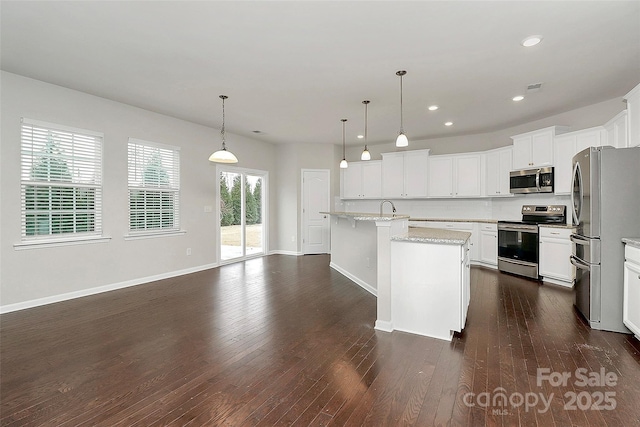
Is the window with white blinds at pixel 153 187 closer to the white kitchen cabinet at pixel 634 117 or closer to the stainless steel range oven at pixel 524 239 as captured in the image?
the stainless steel range oven at pixel 524 239

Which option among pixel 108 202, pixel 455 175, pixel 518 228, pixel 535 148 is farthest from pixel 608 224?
pixel 108 202

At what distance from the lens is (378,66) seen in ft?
11.5

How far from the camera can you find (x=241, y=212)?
7.26 m

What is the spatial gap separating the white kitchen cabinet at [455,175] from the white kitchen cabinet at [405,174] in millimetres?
179

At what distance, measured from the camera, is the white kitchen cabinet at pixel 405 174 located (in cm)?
720

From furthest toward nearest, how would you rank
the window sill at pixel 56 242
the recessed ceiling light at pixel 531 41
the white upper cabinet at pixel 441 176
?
→ the white upper cabinet at pixel 441 176
the window sill at pixel 56 242
the recessed ceiling light at pixel 531 41

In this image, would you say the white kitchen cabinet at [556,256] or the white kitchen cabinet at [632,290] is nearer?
the white kitchen cabinet at [632,290]

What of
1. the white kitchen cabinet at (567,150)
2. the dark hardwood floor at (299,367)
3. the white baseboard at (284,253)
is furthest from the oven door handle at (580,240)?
the white baseboard at (284,253)

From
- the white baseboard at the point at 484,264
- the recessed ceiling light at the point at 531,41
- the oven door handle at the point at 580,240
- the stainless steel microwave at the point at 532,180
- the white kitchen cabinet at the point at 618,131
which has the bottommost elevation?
the white baseboard at the point at 484,264

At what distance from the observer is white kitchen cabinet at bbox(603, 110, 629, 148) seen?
12.1 ft

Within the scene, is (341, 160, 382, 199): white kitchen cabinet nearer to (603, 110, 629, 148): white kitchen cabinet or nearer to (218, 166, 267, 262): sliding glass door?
(218, 166, 267, 262): sliding glass door

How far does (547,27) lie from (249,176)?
615 centimetres

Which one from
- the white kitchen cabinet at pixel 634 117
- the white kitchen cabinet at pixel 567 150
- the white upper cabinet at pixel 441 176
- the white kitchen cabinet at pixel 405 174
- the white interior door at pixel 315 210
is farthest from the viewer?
the white interior door at pixel 315 210

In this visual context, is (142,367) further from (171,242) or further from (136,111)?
(136,111)
